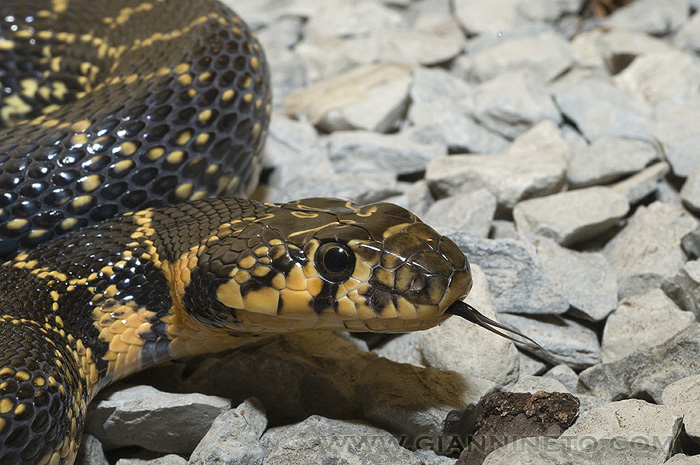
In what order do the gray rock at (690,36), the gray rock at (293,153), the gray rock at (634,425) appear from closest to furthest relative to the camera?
the gray rock at (634,425), the gray rock at (293,153), the gray rock at (690,36)

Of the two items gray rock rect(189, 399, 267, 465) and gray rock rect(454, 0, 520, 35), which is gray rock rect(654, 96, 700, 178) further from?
gray rock rect(189, 399, 267, 465)

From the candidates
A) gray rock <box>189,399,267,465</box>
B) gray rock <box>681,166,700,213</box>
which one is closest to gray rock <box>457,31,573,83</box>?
gray rock <box>681,166,700,213</box>

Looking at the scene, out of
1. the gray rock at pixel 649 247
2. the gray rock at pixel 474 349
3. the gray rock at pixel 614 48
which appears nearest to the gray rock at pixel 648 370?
the gray rock at pixel 474 349

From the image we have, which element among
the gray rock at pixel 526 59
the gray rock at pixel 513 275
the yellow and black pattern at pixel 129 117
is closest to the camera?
the gray rock at pixel 513 275

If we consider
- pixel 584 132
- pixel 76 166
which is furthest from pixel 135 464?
pixel 584 132

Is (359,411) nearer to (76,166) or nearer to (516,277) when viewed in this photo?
(516,277)

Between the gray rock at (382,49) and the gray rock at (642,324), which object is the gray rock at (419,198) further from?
the gray rock at (382,49)
